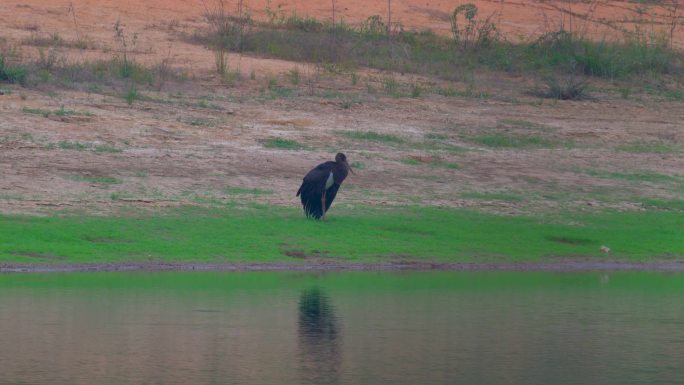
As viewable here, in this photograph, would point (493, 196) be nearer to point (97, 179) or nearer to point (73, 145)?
point (97, 179)

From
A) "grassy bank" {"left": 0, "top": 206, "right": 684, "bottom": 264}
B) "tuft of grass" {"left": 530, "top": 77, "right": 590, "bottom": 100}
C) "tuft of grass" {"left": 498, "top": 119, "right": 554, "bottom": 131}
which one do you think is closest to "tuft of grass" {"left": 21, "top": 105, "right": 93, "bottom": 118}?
"grassy bank" {"left": 0, "top": 206, "right": 684, "bottom": 264}

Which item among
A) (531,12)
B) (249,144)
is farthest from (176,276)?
(531,12)

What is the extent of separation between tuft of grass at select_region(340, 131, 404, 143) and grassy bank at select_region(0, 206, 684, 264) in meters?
3.91

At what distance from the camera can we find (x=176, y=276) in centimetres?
1633

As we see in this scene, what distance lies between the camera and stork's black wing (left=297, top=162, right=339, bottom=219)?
737 inches

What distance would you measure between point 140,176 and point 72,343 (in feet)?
29.5

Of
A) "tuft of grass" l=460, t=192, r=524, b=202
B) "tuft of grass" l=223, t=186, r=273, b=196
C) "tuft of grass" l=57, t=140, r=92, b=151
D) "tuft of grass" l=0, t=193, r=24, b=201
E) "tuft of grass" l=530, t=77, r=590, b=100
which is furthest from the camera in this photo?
"tuft of grass" l=530, t=77, r=590, b=100

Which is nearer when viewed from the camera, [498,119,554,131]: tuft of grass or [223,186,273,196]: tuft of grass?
[223,186,273,196]: tuft of grass

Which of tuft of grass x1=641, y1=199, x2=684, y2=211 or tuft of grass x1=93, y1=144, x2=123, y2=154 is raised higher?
tuft of grass x1=93, y1=144, x2=123, y2=154

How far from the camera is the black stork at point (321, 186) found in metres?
18.7

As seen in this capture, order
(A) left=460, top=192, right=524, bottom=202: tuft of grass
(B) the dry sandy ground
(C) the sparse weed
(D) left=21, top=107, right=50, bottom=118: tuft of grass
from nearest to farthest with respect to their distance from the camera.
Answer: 1. (C) the sparse weed
2. (B) the dry sandy ground
3. (A) left=460, top=192, right=524, bottom=202: tuft of grass
4. (D) left=21, top=107, right=50, bottom=118: tuft of grass

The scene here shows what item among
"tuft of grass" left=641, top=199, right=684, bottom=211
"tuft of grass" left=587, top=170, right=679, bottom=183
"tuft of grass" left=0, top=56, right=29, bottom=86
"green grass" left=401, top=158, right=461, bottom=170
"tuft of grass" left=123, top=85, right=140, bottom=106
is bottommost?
"tuft of grass" left=641, top=199, right=684, bottom=211

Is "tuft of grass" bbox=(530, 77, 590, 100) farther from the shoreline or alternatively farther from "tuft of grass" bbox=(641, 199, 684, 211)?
the shoreline

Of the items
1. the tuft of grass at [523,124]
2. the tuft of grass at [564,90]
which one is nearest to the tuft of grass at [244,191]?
the tuft of grass at [523,124]
